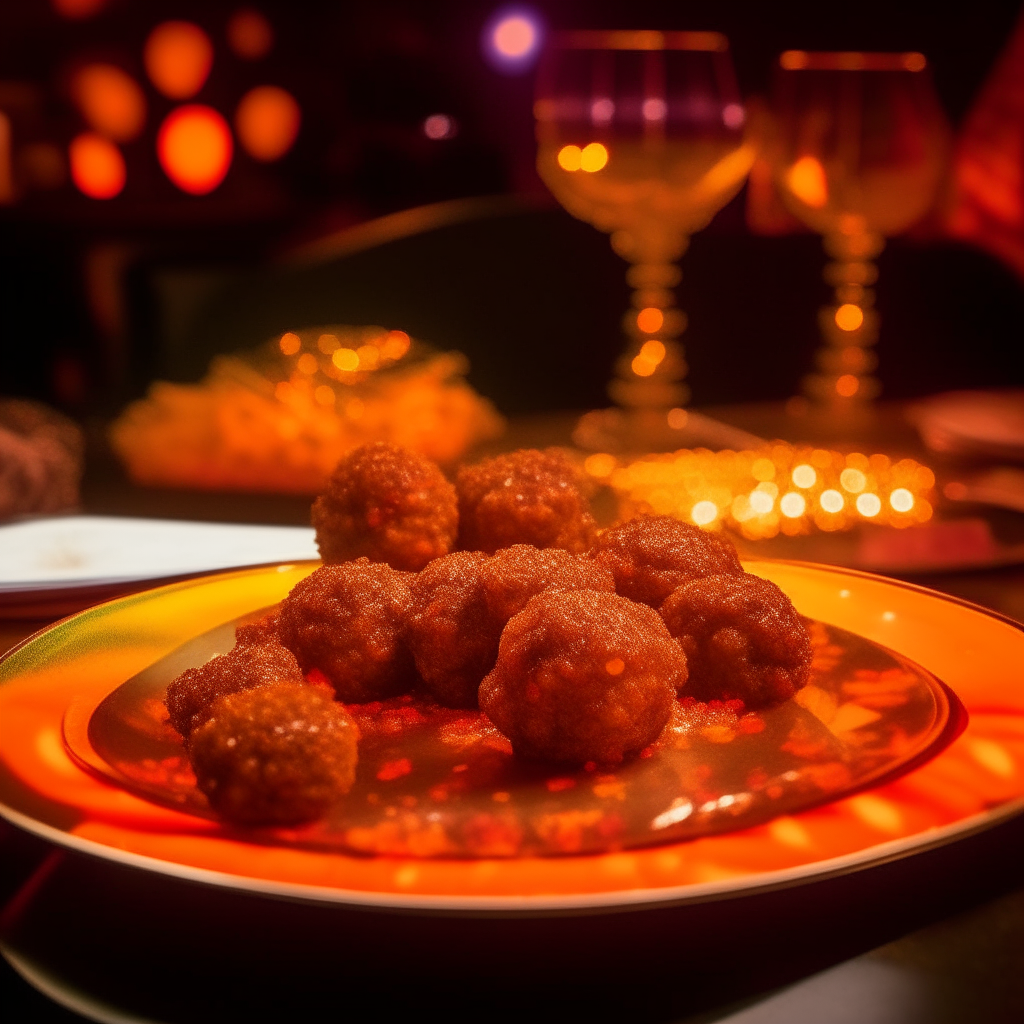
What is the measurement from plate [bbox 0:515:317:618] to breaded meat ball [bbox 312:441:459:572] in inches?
6.4

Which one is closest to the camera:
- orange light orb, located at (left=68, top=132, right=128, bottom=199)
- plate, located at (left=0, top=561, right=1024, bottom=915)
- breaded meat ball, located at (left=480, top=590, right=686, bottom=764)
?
plate, located at (left=0, top=561, right=1024, bottom=915)

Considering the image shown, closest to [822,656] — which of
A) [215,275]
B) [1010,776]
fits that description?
[1010,776]

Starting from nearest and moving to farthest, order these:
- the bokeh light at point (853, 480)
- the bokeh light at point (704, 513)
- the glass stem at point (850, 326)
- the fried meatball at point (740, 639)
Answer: the fried meatball at point (740, 639), the bokeh light at point (704, 513), the bokeh light at point (853, 480), the glass stem at point (850, 326)

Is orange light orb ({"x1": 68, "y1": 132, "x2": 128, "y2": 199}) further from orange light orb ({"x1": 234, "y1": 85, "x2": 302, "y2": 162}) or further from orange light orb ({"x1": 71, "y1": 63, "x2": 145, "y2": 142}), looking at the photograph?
orange light orb ({"x1": 234, "y1": 85, "x2": 302, "y2": 162})

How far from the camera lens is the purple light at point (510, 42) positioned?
684 centimetres

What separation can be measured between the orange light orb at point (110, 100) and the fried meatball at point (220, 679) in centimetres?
762

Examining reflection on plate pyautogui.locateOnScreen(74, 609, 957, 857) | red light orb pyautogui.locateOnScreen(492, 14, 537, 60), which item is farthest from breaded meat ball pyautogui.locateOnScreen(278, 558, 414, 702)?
red light orb pyautogui.locateOnScreen(492, 14, 537, 60)

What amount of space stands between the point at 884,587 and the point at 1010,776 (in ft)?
1.25

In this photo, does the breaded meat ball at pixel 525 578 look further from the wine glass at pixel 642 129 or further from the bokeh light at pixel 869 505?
the wine glass at pixel 642 129

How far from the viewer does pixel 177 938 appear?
2.27 ft

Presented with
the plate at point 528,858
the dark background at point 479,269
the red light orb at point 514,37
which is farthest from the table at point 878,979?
the red light orb at point 514,37

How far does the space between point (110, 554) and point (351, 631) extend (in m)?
0.47

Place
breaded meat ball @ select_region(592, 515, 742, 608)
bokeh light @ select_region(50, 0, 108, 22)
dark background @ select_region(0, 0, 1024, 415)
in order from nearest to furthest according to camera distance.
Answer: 1. breaded meat ball @ select_region(592, 515, 742, 608)
2. dark background @ select_region(0, 0, 1024, 415)
3. bokeh light @ select_region(50, 0, 108, 22)

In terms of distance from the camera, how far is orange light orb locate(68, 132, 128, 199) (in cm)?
784
